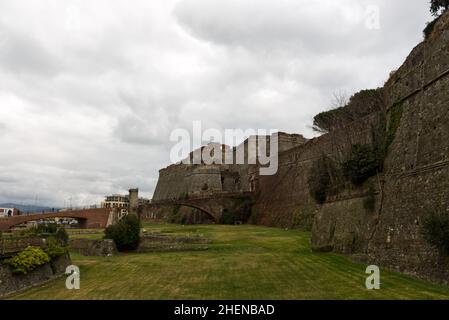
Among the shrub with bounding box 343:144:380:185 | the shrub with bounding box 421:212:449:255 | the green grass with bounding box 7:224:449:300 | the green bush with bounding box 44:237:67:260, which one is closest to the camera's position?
the shrub with bounding box 421:212:449:255

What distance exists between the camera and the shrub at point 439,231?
585 inches

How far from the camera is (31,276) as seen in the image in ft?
68.4

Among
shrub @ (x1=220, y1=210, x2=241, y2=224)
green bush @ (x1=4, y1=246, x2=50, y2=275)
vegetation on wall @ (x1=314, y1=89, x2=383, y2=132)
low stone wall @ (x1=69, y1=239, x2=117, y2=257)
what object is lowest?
low stone wall @ (x1=69, y1=239, x2=117, y2=257)

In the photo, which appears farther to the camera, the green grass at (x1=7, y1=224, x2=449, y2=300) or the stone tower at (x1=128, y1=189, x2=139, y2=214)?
the stone tower at (x1=128, y1=189, x2=139, y2=214)

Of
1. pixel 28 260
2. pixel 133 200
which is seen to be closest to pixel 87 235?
pixel 133 200

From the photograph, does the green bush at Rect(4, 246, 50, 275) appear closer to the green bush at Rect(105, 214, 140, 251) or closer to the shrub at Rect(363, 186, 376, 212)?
the green bush at Rect(105, 214, 140, 251)

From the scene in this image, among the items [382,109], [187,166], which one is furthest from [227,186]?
[382,109]

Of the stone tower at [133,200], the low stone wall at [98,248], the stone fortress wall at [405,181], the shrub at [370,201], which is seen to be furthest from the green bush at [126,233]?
the stone tower at [133,200]

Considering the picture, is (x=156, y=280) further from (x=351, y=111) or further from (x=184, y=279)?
(x=351, y=111)

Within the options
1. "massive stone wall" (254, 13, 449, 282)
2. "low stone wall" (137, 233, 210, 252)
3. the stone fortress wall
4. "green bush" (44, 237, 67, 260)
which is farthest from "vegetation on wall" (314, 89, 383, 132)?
"green bush" (44, 237, 67, 260)

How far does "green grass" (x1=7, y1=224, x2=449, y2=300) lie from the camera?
53.3ft

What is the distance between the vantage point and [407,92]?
22875 mm

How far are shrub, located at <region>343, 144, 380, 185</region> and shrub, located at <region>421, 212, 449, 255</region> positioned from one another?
9.42m

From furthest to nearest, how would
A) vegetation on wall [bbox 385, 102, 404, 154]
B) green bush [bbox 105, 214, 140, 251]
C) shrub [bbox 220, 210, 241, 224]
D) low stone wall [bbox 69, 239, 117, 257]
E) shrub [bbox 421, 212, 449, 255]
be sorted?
shrub [bbox 220, 210, 241, 224] → green bush [bbox 105, 214, 140, 251] → low stone wall [bbox 69, 239, 117, 257] → vegetation on wall [bbox 385, 102, 404, 154] → shrub [bbox 421, 212, 449, 255]
